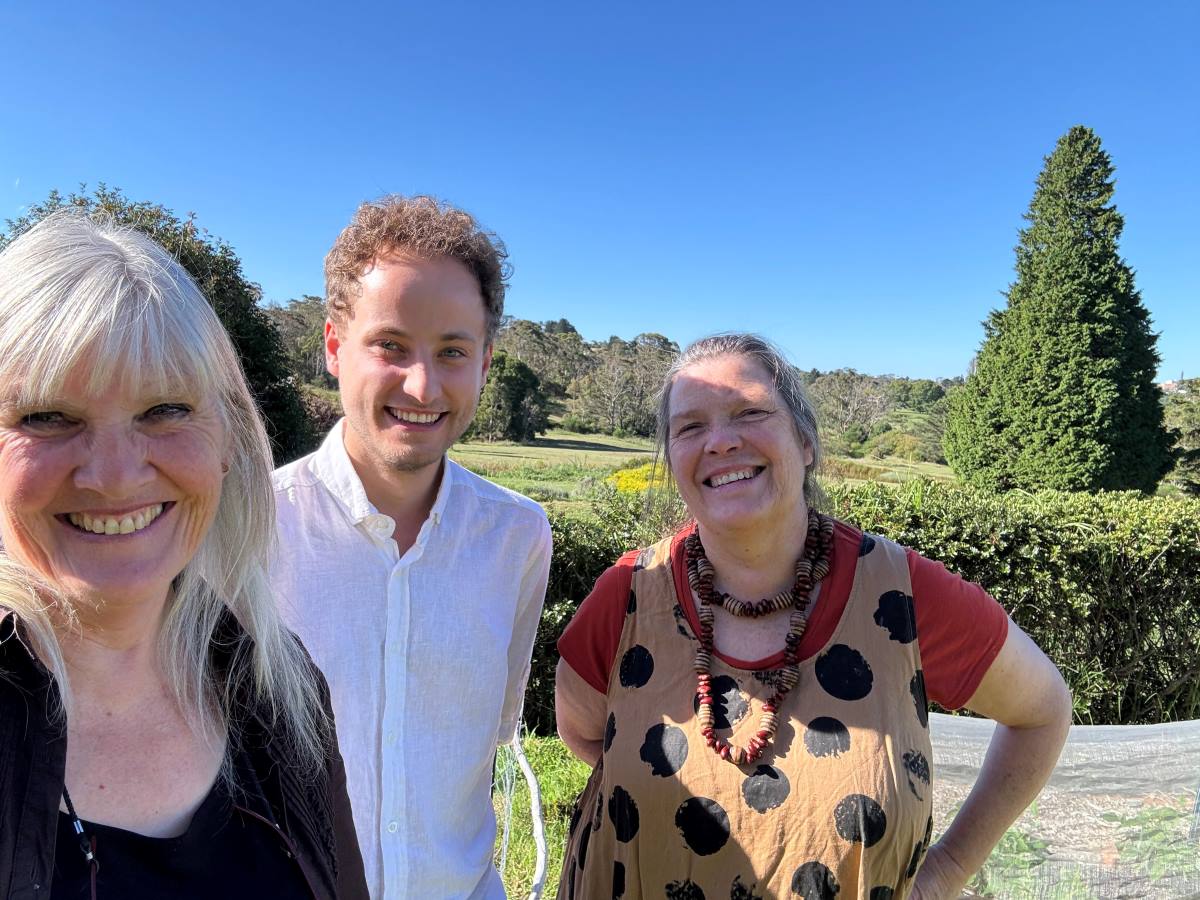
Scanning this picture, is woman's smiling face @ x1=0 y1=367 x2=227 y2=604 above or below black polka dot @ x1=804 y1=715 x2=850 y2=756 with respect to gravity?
above

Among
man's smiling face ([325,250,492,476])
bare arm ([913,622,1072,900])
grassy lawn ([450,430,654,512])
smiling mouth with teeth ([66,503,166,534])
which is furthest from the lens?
grassy lawn ([450,430,654,512])

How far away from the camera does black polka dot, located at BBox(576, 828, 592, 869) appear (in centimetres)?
174

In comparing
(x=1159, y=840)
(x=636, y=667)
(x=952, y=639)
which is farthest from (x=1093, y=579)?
(x=636, y=667)

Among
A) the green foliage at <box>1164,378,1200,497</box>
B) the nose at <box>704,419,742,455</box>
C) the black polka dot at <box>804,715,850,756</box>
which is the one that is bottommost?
the black polka dot at <box>804,715,850,756</box>

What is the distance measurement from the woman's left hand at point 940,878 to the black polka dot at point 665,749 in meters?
0.81

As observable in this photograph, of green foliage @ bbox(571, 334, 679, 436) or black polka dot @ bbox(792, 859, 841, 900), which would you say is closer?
black polka dot @ bbox(792, 859, 841, 900)

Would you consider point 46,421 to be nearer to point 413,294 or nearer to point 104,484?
point 104,484

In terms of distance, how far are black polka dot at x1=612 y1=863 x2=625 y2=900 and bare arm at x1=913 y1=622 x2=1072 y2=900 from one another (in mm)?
798

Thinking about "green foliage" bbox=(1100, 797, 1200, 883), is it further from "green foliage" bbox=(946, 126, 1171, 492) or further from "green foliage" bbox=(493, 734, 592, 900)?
"green foliage" bbox=(946, 126, 1171, 492)

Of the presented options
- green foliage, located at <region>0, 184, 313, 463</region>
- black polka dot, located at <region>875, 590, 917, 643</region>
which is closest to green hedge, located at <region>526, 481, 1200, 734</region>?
black polka dot, located at <region>875, 590, 917, 643</region>

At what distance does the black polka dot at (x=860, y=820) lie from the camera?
1.51m

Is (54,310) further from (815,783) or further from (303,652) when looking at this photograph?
(815,783)

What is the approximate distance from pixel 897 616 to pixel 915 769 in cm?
33

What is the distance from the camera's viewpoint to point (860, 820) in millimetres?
1510
